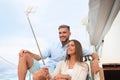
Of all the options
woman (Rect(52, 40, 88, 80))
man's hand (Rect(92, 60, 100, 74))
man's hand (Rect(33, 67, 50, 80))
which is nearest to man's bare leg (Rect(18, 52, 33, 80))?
man's hand (Rect(33, 67, 50, 80))

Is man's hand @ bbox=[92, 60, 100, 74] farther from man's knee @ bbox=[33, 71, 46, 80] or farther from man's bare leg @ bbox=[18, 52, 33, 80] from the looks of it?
man's bare leg @ bbox=[18, 52, 33, 80]

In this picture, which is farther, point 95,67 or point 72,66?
point 72,66

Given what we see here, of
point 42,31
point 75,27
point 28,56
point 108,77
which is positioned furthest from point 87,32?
point 28,56

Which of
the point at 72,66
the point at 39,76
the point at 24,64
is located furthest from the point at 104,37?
the point at 39,76

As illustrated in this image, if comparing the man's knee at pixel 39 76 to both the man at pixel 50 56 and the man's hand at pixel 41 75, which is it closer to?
the man's hand at pixel 41 75

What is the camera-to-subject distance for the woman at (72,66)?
2.28m

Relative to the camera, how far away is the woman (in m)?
2.28

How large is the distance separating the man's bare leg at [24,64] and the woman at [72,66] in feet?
0.89

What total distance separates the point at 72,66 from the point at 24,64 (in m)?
0.45

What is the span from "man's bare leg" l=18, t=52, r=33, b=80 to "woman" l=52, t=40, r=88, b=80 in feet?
0.89

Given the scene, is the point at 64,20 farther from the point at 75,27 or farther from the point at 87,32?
the point at 87,32

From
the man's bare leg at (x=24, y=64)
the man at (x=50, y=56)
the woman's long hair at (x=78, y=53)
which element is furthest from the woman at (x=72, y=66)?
the man's bare leg at (x=24, y=64)

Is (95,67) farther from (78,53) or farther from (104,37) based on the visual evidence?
(104,37)

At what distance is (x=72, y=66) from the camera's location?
7.96 feet
